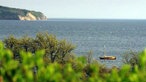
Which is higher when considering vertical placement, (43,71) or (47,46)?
(43,71)

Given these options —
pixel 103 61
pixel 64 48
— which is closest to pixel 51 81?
pixel 64 48

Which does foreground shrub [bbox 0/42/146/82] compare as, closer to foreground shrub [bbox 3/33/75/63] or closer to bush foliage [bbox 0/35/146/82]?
bush foliage [bbox 0/35/146/82]

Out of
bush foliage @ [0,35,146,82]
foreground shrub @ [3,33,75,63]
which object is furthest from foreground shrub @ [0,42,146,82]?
foreground shrub @ [3,33,75,63]

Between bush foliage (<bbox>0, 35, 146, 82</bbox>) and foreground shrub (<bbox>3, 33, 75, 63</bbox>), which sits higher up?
bush foliage (<bbox>0, 35, 146, 82</bbox>)

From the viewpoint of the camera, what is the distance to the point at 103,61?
420 feet

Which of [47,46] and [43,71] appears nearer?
[43,71]

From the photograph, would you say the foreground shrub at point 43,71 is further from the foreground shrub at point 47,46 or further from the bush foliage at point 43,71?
the foreground shrub at point 47,46

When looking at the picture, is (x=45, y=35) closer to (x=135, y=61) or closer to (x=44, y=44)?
(x=44, y=44)

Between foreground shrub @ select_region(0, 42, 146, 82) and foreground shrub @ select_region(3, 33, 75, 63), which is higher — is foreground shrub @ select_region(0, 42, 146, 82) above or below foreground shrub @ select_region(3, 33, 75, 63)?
above

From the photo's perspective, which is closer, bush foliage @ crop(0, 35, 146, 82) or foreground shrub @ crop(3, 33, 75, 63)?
bush foliage @ crop(0, 35, 146, 82)

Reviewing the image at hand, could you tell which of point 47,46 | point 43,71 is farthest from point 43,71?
point 47,46

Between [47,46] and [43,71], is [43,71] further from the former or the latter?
[47,46]

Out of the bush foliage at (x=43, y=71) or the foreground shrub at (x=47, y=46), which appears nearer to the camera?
the bush foliage at (x=43, y=71)

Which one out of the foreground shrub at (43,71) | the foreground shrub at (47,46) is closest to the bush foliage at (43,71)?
the foreground shrub at (43,71)
